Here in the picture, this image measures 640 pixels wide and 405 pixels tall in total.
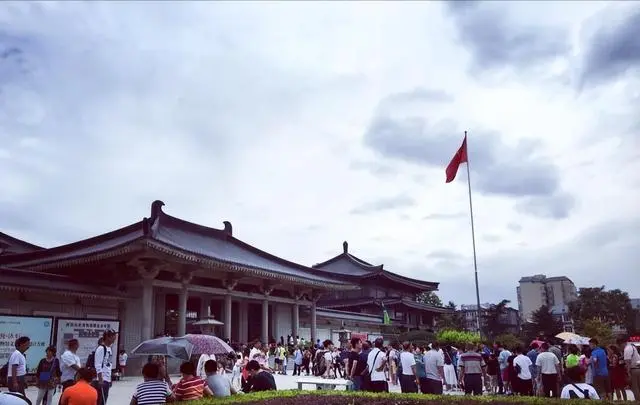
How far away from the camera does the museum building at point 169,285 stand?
2008 centimetres

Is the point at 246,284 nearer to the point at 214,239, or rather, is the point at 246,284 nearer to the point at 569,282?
the point at 214,239

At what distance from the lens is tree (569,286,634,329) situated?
6128 centimetres

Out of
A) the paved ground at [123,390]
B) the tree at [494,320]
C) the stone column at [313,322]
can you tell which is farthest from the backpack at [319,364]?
the tree at [494,320]

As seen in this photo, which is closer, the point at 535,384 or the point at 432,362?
the point at 432,362

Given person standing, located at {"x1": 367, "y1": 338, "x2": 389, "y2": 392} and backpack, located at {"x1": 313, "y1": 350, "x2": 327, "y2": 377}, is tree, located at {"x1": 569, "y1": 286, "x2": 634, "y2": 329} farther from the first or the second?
person standing, located at {"x1": 367, "y1": 338, "x2": 389, "y2": 392}

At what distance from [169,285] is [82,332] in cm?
660

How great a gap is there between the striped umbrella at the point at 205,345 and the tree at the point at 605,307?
183 ft

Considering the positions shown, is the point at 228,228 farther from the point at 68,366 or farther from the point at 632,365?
the point at 632,365

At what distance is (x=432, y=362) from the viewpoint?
39.5 feet

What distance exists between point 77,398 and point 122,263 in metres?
16.9

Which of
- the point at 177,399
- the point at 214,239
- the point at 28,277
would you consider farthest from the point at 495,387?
the point at 214,239

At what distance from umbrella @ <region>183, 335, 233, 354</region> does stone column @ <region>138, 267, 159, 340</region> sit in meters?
8.35

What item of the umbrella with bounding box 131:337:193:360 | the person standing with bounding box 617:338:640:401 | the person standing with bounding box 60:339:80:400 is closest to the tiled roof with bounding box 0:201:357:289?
the umbrella with bounding box 131:337:193:360

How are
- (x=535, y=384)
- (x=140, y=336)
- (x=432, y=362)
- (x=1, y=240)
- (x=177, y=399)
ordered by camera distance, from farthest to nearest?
(x=1, y=240)
(x=140, y=336)
(x=535, y=384)
(x=432, y=362)
(x=177, y=399)
